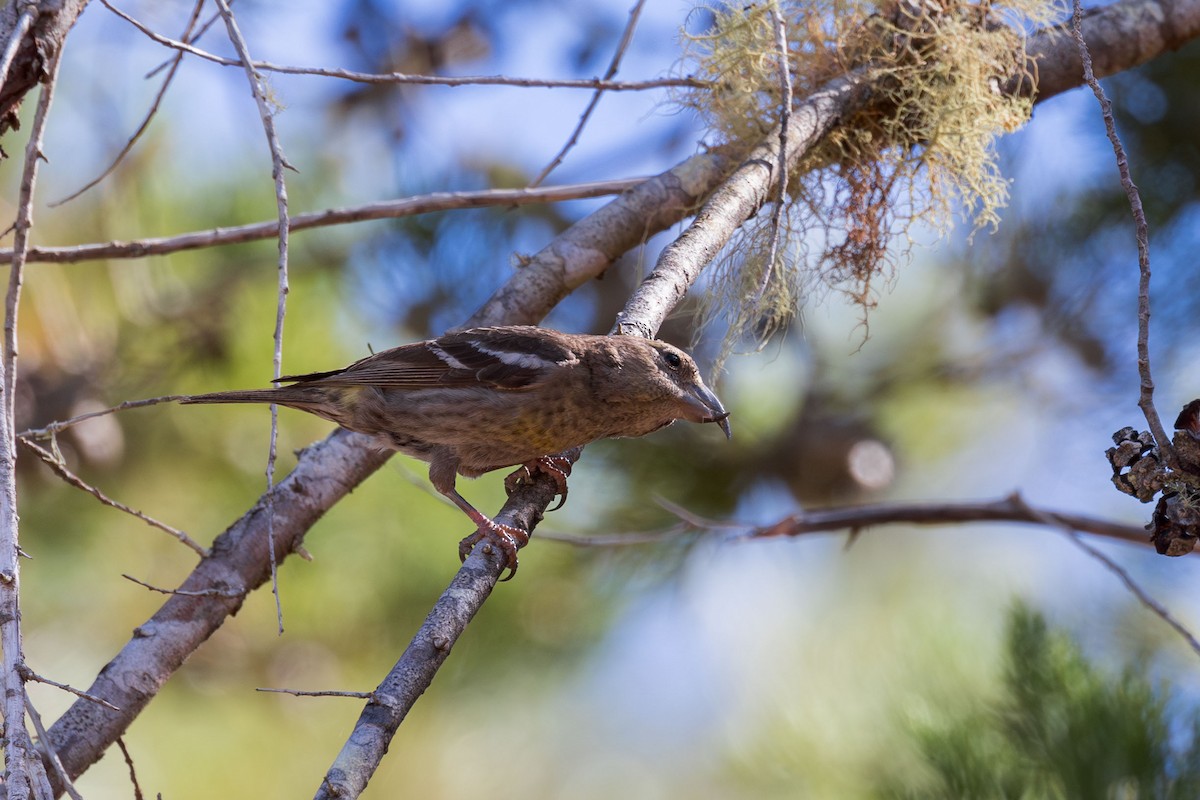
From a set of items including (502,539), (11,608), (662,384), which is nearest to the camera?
(11,608)

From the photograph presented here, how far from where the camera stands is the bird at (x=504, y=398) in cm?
308

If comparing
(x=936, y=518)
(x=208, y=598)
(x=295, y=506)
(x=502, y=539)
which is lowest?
(x=502, y=539)

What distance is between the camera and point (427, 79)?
9.00 ft

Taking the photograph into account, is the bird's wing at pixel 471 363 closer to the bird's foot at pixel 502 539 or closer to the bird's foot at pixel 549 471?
the bird's foot at pixel 549 471

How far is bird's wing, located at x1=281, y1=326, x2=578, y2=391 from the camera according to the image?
3180mm

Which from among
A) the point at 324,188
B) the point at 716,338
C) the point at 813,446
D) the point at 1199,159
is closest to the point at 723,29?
the point at 716,338

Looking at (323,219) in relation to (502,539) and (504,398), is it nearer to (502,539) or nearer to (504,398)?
(504,398)

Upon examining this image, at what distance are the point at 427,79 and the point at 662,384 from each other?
104cm

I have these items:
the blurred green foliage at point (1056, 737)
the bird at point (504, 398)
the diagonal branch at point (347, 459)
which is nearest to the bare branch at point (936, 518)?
the blurred green foliage at point (1056, 737)

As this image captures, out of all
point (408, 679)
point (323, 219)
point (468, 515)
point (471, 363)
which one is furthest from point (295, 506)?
point (408, 679)

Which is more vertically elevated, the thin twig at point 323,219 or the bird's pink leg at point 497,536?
the thin twig at point 323,219

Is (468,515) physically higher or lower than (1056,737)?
higher

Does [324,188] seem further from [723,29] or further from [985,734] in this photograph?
[985,734]

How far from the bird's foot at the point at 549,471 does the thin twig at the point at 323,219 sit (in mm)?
876
